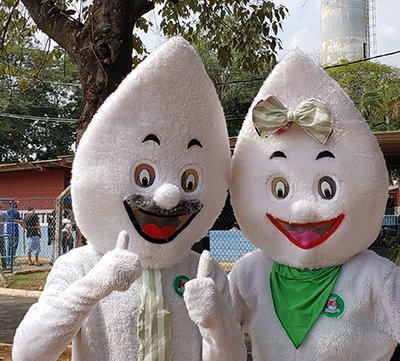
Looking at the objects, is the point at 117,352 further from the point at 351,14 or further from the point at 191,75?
the point at 351,14

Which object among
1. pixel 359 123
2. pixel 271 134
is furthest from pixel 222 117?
pixel 359 123

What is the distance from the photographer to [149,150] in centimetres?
255

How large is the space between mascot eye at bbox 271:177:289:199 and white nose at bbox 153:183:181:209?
0.48 m

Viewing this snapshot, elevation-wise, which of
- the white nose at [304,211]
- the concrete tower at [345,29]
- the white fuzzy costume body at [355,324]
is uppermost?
the concrete tower at [345,29]

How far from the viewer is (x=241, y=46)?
262 inches

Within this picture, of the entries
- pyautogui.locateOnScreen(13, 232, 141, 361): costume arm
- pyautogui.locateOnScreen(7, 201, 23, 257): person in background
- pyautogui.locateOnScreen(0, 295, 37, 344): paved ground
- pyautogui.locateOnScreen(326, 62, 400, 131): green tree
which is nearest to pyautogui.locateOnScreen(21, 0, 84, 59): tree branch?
pyautogui.locateOnScreen(13, 232, 141, 361): costume arm

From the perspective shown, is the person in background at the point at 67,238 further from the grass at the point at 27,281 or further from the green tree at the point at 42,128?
the green tree at the point at 42,128

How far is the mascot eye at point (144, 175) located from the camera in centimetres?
254

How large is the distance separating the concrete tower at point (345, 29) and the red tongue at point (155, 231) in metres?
39.7

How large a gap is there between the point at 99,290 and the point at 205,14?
5.05 metres

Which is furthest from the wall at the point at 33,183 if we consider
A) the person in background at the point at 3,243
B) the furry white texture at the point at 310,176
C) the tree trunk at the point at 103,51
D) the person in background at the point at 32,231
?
the furry white texture at the point at 310,176

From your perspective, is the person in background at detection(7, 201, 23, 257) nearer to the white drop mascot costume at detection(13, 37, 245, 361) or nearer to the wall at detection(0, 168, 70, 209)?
the wall at detection(0, 168, 70, 209)

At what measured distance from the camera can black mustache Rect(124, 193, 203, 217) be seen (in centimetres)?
247

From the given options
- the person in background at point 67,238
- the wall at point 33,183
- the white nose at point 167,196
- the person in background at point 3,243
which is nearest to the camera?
the white nose at point 167,196
